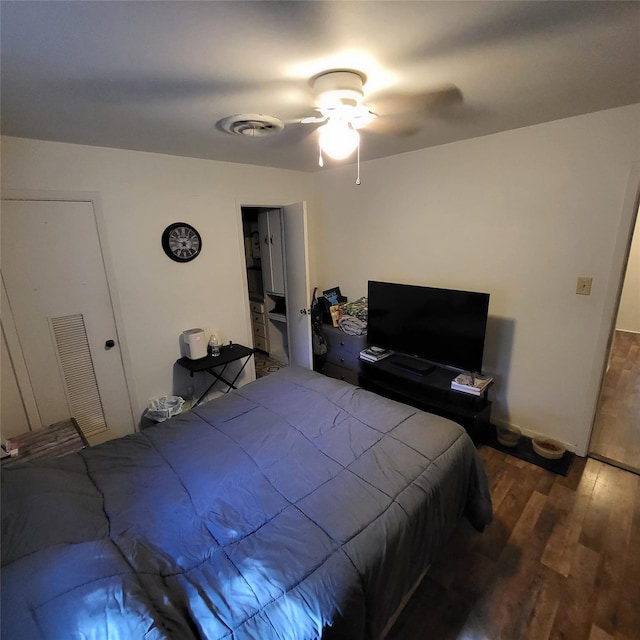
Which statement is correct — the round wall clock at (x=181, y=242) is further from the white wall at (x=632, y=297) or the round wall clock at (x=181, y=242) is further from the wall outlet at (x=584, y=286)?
the white wall at (x=632, y=297)

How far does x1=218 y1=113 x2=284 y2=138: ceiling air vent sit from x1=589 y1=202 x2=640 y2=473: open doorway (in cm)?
313

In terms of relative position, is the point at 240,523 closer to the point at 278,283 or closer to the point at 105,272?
the point at 105,272

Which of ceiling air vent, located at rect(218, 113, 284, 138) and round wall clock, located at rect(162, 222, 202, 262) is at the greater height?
ceiling air vent, located at rect(218, 113, 284, 138)

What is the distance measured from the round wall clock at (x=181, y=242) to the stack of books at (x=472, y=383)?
97.9 inches

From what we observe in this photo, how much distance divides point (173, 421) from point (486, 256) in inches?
103

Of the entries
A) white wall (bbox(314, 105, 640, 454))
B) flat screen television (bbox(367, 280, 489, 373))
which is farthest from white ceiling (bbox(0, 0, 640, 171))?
flat screen television (bbox(367, 280, 489, 373))

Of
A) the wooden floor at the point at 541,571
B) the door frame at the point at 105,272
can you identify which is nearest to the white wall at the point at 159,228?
the door frame at the point at 105,272

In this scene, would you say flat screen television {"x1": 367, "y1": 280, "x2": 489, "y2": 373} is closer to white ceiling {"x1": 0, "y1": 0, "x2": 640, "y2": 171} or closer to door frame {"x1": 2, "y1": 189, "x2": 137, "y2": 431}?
white ceiling {"x1": 0, "y1": 0, "x2": 640, "y2": 171}

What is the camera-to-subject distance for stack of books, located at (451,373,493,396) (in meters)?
2.51

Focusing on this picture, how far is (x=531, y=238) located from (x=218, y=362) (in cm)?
269

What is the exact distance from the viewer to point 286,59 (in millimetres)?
1280

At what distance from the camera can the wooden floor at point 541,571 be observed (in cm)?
146

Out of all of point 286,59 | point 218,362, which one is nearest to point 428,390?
point 218,362

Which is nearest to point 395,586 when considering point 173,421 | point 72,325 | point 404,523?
point 404,523
